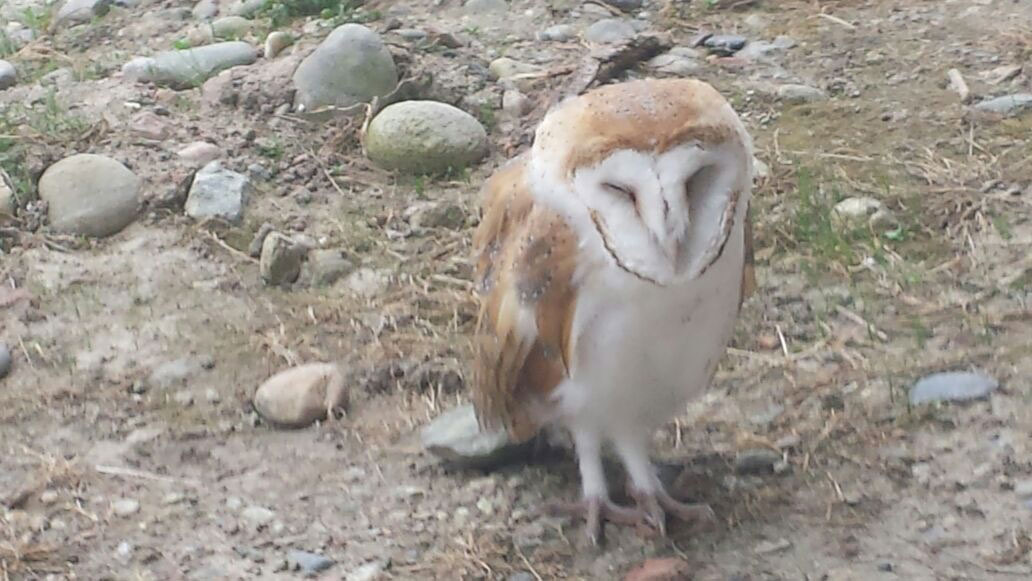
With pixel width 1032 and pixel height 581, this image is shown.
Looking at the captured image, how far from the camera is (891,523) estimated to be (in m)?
2.58

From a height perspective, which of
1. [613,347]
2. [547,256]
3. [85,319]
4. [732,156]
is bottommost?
[85,319]

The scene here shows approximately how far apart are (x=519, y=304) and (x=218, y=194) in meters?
1.94

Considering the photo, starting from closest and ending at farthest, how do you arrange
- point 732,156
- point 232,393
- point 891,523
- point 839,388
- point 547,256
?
point 732,156 < point 547,256 < point 891,523 < point 839,388 < point 232,393

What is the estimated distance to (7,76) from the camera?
5.08m

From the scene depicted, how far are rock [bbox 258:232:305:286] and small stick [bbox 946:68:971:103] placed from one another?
2.11 m

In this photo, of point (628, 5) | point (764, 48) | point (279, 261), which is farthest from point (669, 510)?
point (628, 5)

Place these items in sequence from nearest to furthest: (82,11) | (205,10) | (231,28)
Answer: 1. (231,28)
2. (205,10)
3. (82,11)

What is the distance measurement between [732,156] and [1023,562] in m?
0.90

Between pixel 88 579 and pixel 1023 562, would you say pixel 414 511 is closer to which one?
pixel 88 579

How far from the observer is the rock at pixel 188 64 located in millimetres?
4961

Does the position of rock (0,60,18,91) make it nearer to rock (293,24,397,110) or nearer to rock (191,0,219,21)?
rock (191,0,219,21)

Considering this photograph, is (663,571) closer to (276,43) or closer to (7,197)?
(7,197)

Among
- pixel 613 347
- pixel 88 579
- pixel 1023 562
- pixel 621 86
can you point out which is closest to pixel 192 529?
pixel 88 579

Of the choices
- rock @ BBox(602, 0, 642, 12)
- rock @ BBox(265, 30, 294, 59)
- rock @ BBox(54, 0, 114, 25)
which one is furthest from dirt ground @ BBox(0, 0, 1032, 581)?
rock @ BBox(54, 0, 114, 25)
